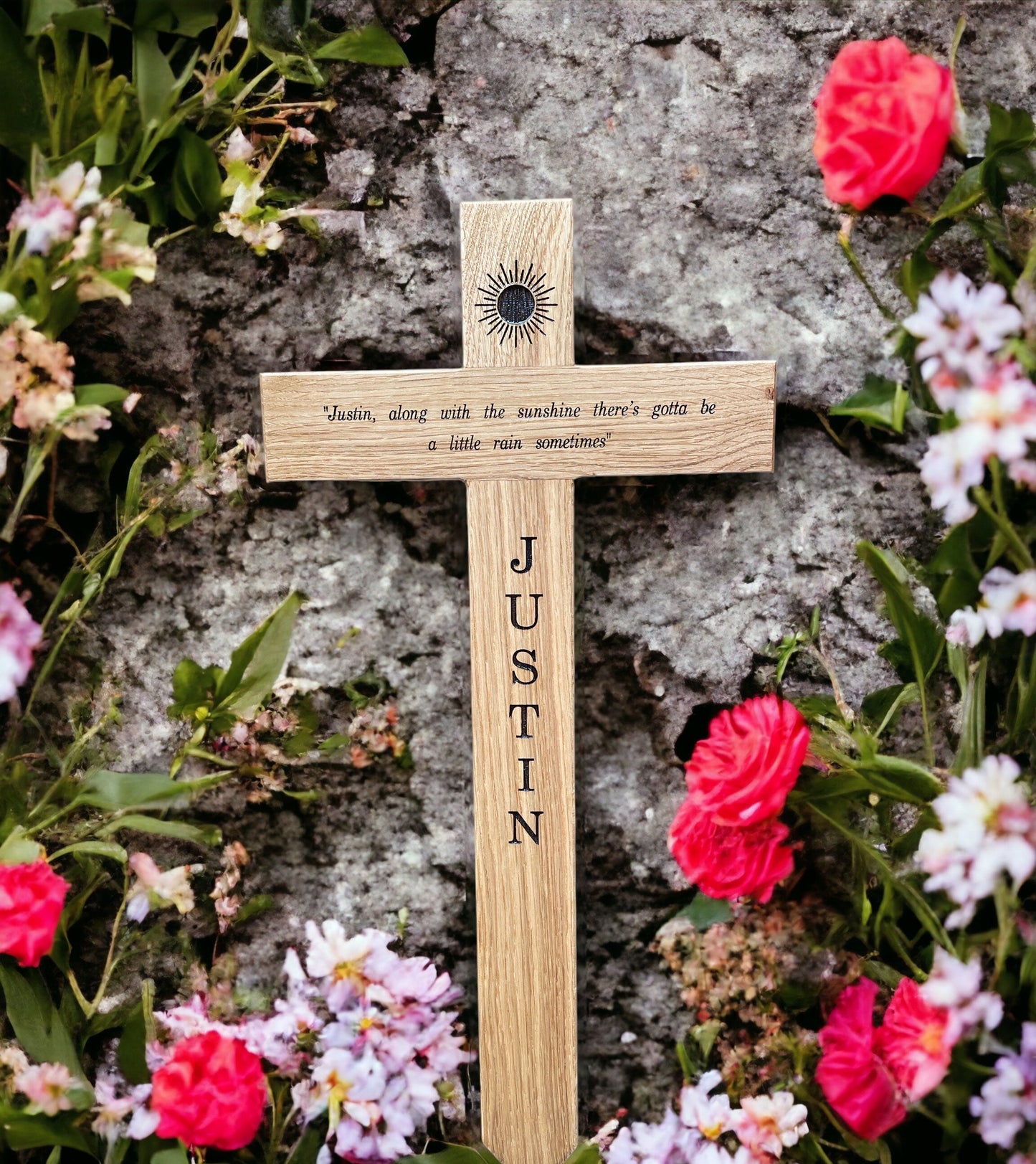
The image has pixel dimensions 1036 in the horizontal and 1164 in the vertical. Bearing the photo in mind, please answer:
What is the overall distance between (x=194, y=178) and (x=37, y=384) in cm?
26

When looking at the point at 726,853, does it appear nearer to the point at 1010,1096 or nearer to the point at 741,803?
the point at 741,803

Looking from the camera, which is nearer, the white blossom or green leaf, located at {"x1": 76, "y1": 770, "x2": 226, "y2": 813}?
the white blossom

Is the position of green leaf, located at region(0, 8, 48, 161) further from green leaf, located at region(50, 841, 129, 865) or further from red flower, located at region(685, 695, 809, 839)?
red flower, located at region(685, 695, 809, 839)

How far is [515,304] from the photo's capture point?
3.34ft

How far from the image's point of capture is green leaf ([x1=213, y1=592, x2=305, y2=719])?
102 centimetres

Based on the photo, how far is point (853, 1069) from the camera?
97 cm

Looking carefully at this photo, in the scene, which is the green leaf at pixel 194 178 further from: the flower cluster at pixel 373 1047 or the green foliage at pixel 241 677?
the flower cluster at pixel 373 1047

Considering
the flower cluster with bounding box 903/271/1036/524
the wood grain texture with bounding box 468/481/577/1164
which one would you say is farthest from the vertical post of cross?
the flower cluster with bounding box 903/271/1036/524

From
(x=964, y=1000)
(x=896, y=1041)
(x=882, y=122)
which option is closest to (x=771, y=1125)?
(x=896, y=1041)

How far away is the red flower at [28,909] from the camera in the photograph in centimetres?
95

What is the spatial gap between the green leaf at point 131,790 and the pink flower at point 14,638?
12cm

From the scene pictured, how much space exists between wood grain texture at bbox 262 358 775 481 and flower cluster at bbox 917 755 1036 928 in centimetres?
35

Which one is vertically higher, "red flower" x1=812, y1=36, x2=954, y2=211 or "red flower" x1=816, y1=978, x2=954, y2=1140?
"red flower" x1=812, y1=36, x2=954, y2=211

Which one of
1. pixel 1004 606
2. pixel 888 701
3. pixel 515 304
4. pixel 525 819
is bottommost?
pixel 525 819
